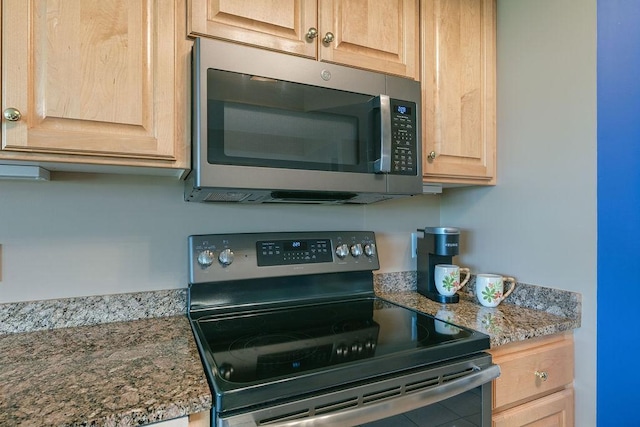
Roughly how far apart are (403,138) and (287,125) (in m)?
0.39

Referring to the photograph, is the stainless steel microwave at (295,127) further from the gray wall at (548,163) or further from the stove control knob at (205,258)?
the gray wall at (548,163)

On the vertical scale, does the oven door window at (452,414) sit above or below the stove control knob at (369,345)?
below

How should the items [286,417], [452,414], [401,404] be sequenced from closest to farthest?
[286,417], [401,404], [452,414]

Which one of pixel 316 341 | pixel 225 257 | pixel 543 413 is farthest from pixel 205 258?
pixel 543 413

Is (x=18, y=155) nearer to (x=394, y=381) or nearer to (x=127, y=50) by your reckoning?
(x=127, y=50)

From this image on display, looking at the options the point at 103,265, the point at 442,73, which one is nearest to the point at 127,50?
the point at 103,265

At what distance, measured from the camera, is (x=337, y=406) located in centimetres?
75

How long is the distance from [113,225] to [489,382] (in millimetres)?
1243

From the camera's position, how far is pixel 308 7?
1063 millimetres

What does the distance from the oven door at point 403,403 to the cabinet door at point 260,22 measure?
945 mm

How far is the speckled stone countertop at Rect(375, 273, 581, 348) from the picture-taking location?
3.48 ft

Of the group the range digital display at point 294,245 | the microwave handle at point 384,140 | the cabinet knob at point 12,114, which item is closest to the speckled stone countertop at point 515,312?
the range digital display at point 294,245

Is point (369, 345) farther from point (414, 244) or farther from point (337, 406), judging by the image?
point (414, 244)

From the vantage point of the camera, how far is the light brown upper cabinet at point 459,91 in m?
1.27
